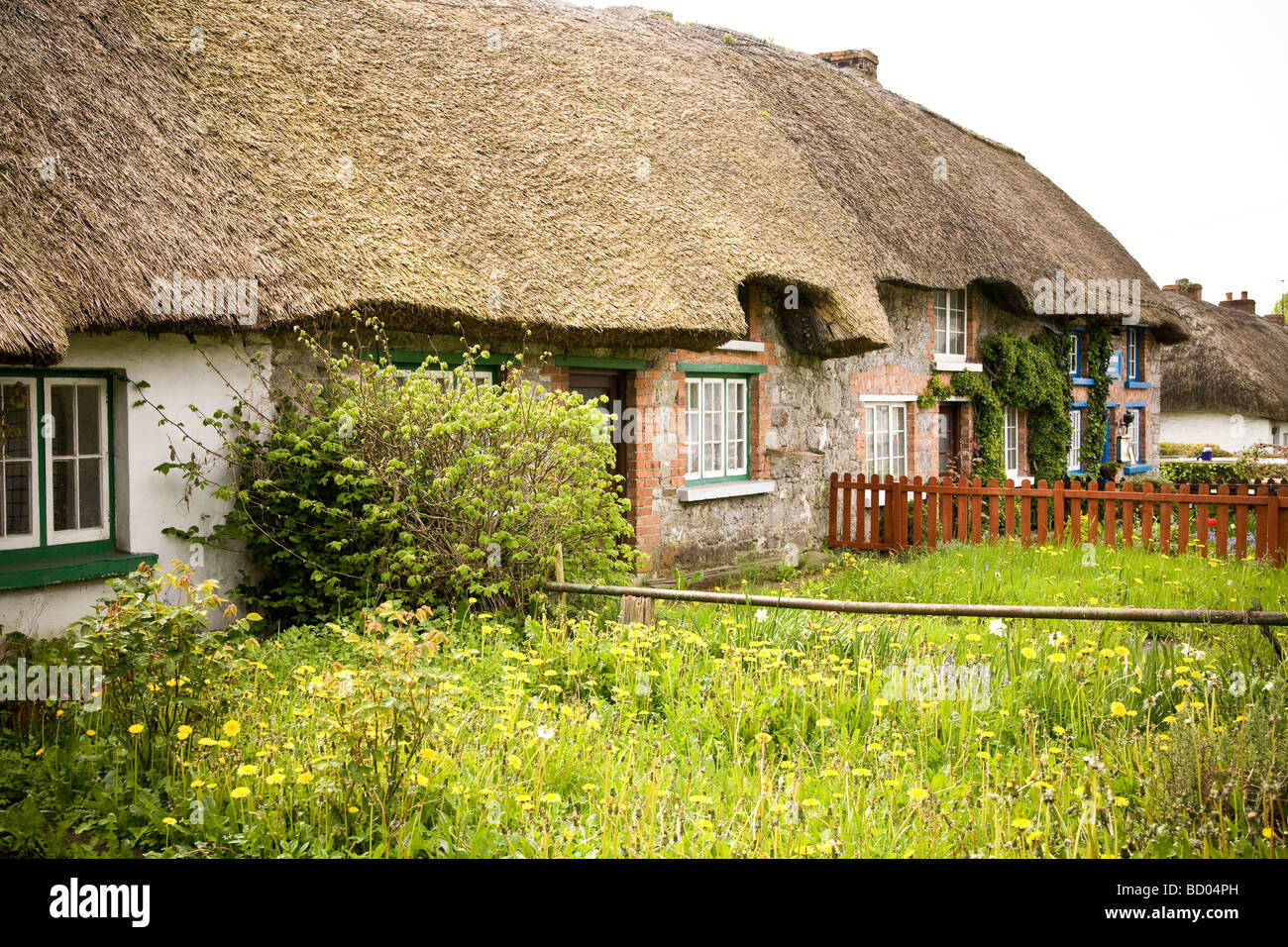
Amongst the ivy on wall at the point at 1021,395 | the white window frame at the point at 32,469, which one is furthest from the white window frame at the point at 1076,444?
the white window frame at the point at 32,469

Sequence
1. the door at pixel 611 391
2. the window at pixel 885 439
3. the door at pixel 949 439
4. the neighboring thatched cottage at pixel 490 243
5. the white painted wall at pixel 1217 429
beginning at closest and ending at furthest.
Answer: the neighboring thatched cottage at pixel 490 243 < the door at pixel 611 391 < the window at pixel 885 439 < the door at pixel 949 439 < the white painted wall at pixel 1217 429

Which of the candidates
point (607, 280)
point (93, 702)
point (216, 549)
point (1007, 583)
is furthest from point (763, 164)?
point (93, 702)

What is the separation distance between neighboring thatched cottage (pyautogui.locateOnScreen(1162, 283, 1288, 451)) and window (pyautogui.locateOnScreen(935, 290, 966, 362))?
1429cm

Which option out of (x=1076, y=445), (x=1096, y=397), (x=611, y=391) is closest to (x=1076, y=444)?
(x=1076, y=445)

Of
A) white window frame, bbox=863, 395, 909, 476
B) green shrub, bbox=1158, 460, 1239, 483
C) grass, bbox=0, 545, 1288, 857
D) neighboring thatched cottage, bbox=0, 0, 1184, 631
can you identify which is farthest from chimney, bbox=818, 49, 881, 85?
grass, bbox=0, 545, 1288, 857

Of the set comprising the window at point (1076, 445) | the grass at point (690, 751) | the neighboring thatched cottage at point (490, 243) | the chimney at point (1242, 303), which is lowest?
the grass at point (690, 751)

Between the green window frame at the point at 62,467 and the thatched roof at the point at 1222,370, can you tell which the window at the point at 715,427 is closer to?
the green window frame at the point at 62,467

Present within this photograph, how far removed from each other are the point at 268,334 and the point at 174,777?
376cm

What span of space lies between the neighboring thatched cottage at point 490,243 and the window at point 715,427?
32mm

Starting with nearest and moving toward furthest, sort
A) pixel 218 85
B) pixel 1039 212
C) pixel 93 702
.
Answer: pixel 93 702 → pixel 218 85 → pixel 1039 212

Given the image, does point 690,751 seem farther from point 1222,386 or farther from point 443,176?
point 1222,386

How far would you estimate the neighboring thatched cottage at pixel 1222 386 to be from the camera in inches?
1057

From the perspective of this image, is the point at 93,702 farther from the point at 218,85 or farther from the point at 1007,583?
the point at 1007,583

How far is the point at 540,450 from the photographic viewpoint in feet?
22.0
